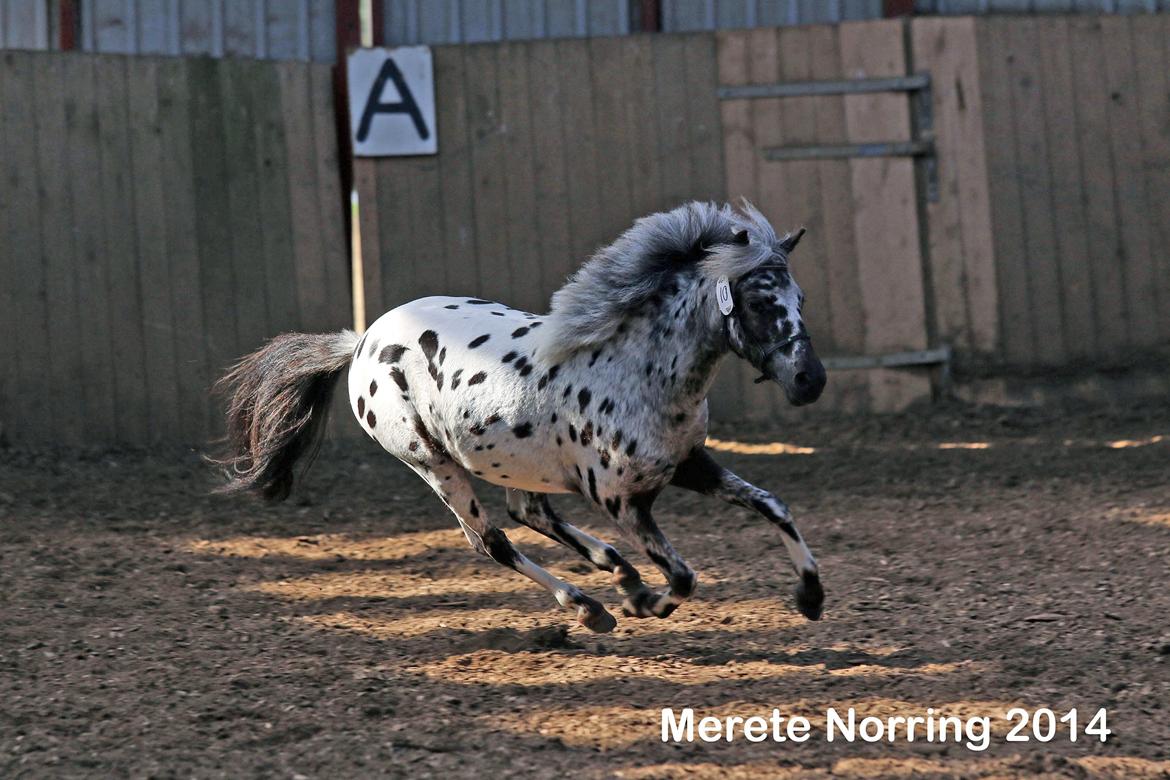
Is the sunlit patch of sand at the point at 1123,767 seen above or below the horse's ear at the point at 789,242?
below

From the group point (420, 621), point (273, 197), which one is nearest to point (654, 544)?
point (420, 621)

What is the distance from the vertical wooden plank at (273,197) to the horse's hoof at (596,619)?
4736 mm

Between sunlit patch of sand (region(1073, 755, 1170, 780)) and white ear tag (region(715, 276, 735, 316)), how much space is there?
5.47 ft

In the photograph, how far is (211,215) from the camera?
28.9 feet

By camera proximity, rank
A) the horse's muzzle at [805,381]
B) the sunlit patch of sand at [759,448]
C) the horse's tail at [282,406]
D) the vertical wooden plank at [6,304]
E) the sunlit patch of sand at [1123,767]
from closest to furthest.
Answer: the sunlit patch of sand at [1123,767] < the horse's muzzle at [805,381] < the horse's tail at [282,406] < the sunlit patch of sand at [759,448] < the vertical wooden plank at [6,304]

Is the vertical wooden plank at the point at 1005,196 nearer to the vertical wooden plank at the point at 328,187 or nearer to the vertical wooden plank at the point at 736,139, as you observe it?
the vertical wooden plank at the point at 736,139

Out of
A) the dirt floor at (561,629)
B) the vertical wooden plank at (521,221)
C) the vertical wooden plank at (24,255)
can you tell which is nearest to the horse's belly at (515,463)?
the dirt floor at (561,629)

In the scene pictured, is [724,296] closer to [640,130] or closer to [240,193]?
[640,130]

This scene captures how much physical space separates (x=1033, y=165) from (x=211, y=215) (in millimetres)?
5520

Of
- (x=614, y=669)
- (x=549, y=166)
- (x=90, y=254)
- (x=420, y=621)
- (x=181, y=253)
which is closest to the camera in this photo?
(x=614, y=669)

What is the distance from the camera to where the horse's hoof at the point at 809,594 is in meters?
4.39

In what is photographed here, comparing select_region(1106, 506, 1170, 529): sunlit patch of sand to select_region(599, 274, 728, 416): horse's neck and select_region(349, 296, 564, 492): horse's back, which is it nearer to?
select_region(599, 274, 728, 416): horse's neck

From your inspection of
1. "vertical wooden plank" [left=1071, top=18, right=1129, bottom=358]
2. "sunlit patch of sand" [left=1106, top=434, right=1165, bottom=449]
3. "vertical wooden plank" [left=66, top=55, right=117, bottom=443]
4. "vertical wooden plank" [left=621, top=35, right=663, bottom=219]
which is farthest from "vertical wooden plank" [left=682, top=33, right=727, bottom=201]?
"vertical wooden plank" [left=66, top=55, right=117, bottom=443]

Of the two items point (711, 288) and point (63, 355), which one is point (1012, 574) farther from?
point (63, 355)
